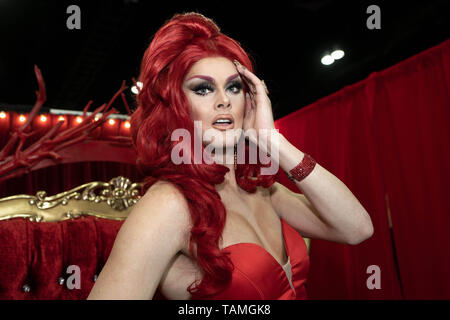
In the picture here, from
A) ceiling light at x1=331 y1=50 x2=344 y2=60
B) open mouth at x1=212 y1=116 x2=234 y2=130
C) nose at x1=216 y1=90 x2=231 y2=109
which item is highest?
ceiling light at x1=331 y1=50 x2=344 y2=60

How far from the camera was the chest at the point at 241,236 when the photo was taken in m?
1.09

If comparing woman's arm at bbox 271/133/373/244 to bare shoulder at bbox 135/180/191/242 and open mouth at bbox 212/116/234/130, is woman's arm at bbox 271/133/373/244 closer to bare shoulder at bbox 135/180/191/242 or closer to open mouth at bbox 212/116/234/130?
open mouth at bbox 212/116/234/130

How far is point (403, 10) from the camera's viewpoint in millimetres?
2824

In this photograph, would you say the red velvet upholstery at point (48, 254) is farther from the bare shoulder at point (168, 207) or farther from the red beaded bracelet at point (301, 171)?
the red beaded bracelet at point (301, 171)

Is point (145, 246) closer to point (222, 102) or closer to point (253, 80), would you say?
point (222, 102)

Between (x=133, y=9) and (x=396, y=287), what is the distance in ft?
12.5

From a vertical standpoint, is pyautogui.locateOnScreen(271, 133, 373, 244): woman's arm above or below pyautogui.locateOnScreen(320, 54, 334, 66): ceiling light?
below

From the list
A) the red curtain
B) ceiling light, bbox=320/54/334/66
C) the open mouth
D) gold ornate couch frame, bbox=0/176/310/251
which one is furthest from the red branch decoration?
the red curtain

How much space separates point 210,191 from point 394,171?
2.81 metres

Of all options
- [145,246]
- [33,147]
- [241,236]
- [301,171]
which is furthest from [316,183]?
[33,147]

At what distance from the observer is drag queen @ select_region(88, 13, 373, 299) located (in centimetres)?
100

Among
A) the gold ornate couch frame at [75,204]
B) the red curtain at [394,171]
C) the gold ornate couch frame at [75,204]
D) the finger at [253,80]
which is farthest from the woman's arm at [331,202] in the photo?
→ the red curtain at [394,171]

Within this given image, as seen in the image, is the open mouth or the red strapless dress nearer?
the red strapless dress

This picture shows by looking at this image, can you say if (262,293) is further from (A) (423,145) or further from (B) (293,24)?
(B) (293,24)
